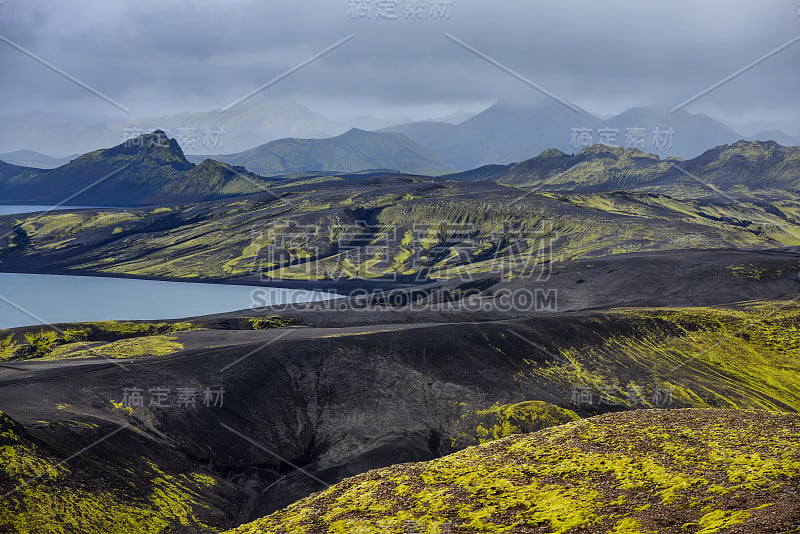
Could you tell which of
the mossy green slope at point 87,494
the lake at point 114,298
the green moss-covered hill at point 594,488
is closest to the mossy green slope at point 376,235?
the lake at point 114,298

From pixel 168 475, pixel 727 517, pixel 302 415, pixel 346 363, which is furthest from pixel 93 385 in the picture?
pixel 727 517

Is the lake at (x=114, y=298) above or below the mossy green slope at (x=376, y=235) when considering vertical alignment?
below

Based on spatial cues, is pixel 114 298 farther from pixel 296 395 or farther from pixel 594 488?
pixel 594 488

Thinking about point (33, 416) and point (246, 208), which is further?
point (246, 208)

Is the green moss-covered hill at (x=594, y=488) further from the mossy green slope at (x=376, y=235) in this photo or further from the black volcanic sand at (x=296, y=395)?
the mossy green slope at (x=376, y=235)

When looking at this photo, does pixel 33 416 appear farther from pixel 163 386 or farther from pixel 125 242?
pixel 125 242

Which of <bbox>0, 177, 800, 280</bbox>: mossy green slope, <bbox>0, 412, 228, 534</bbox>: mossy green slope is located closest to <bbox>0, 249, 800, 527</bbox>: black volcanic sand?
<bbox>0, 412, 228, 534</bbox>: mossy green slope
